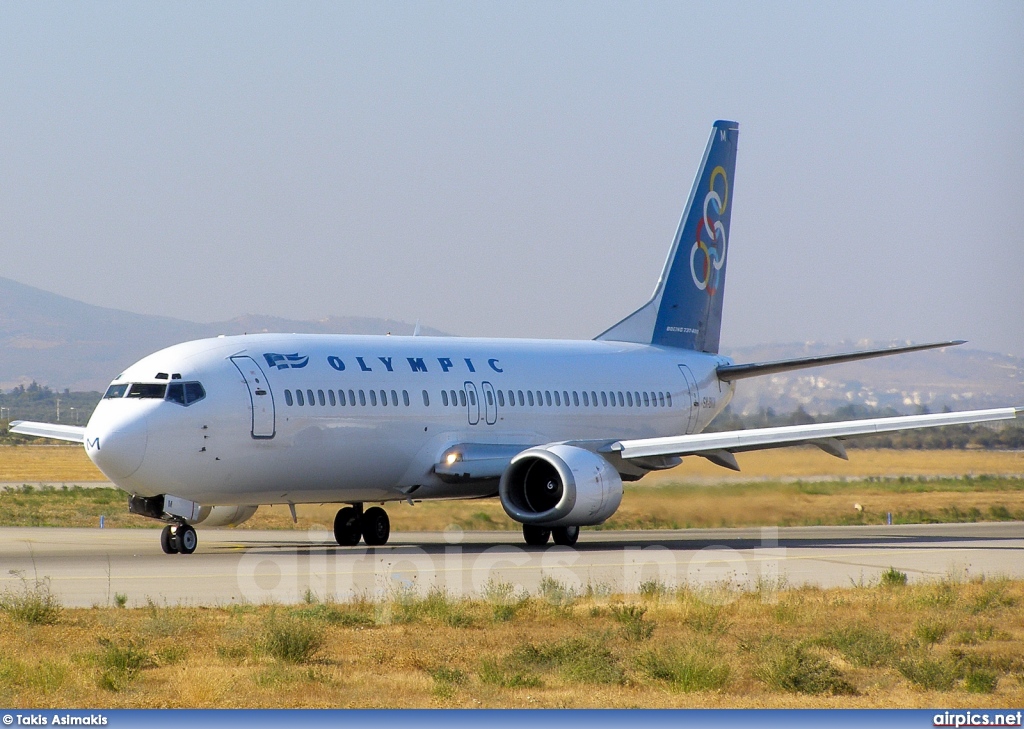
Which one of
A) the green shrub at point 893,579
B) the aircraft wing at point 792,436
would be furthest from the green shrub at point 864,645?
the aircraft wing at point 792,436

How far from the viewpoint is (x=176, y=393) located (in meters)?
25.6

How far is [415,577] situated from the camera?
2252cm

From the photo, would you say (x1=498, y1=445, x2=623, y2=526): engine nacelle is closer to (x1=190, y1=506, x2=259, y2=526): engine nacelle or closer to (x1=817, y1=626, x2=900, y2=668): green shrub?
(x1=190, y1=506, x2=259, y2=526): engine nacelle

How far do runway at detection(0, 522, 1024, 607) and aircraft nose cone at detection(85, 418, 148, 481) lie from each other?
5.08 ft

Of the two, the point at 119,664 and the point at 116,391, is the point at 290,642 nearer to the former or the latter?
the point at 119,664

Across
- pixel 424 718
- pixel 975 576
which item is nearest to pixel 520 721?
pixel 424 718

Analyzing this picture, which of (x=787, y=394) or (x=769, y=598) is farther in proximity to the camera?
(x=787, y=394)

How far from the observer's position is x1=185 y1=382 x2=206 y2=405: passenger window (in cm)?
2566

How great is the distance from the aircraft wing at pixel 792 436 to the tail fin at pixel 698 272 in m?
7.56

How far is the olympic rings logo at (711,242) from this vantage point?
1542 inches

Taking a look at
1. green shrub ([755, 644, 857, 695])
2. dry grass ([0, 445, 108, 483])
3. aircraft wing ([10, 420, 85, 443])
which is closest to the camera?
green shrub ([755, 644, 857, 695])

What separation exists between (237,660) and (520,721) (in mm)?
5979

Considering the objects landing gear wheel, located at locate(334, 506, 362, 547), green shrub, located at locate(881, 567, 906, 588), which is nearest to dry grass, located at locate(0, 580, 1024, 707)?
green shrub, located at locate(881, 567, 906, 588)

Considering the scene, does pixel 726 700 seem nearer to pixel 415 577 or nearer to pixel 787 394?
pixel 415 577
